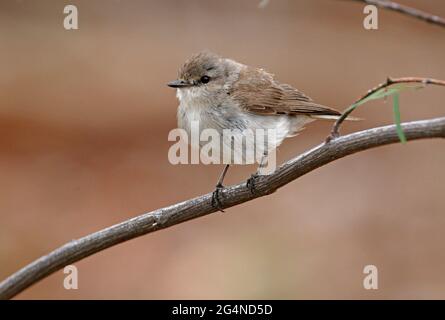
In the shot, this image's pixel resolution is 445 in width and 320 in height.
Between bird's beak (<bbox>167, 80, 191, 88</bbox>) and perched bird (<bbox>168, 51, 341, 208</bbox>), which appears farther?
bird's beak (<bbox>167, 80, 191, 88</bbox>)

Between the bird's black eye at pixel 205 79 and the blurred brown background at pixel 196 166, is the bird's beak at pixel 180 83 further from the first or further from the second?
the blurred brown background at pixel 196 166

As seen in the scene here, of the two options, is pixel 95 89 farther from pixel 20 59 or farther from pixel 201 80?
pixel 201 80

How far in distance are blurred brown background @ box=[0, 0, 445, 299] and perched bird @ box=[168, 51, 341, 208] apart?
2.55 meters

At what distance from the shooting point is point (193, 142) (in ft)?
12.5

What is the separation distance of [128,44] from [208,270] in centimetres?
294

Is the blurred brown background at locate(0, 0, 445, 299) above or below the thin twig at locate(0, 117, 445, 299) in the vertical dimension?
above

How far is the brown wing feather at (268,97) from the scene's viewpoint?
13.5 feet

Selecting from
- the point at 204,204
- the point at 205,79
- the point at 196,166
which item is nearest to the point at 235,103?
the point at 205,79

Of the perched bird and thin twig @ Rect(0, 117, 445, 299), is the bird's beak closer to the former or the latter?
the perched bird

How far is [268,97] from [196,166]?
3.83m

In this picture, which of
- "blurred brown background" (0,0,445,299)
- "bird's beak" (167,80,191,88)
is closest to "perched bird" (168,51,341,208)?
"bird's beak" (167,80,191,88)

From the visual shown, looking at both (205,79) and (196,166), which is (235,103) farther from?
(196,166)

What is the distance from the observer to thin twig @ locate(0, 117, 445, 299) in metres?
2.18

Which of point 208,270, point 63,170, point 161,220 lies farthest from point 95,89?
point 161,220
